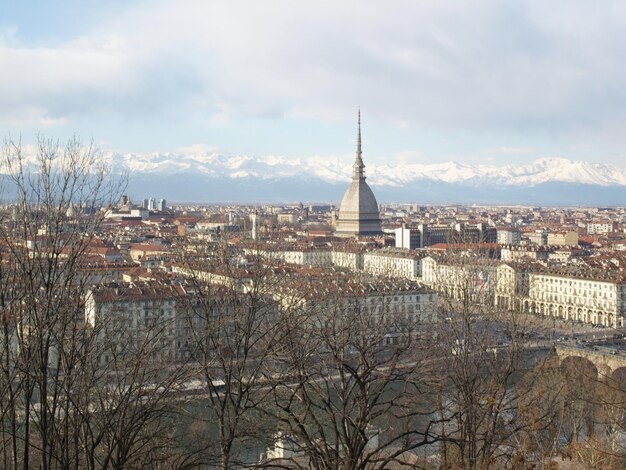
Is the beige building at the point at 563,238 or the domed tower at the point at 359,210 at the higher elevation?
the domed tower at the point at 359,210

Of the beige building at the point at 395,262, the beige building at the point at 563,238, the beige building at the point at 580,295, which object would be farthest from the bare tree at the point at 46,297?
the beige building at the point at 563,238

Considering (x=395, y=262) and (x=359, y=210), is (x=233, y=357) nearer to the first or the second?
(x=395, y=262)

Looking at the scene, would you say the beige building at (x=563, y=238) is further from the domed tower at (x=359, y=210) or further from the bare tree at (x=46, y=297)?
the bare tree at (x=46, y=297)

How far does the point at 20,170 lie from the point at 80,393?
1478 millimetres

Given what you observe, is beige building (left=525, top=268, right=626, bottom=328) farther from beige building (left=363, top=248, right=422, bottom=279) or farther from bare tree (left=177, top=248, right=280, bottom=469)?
bare tree (left=177, top=248, right=280, bottom=469)

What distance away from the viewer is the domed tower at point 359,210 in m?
63.3

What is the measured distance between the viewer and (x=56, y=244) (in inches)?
203

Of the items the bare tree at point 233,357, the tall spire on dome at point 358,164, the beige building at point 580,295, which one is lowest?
the beige building at point 580,295

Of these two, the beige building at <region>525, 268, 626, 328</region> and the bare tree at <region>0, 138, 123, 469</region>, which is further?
the beige building at <region>525, 268, 626, 328</region>

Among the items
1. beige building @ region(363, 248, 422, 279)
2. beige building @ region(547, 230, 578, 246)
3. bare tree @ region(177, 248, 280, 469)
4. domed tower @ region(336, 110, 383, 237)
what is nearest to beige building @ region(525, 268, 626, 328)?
beige building @ region(363, 248, 422, 279)

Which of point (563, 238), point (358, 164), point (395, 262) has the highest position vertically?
point (358, 164)

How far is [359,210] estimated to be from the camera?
6316 centimetres

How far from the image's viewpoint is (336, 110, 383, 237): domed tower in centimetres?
6328

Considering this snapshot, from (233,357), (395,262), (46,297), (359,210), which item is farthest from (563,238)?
(46,297)
